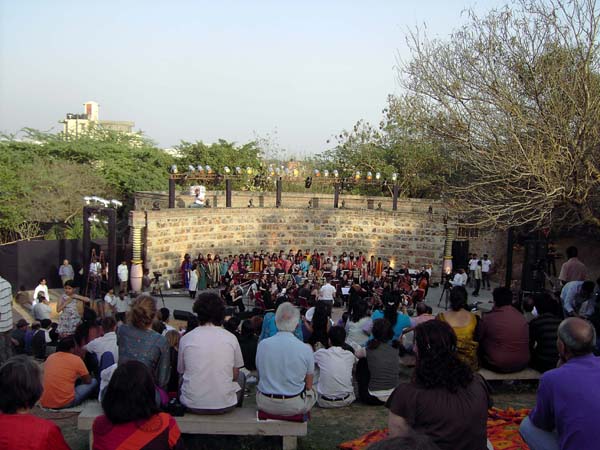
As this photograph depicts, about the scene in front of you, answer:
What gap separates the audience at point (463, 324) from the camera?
20.3 ft

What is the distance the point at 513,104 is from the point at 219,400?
911cm

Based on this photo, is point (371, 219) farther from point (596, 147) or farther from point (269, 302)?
point (596, 147)

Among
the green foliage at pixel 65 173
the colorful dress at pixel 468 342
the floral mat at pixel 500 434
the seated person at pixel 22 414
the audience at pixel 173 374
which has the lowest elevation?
the floral mat at pixel 500 434

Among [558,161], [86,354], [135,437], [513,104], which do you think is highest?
[513,104]

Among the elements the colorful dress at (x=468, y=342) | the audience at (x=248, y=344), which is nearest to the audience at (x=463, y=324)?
the colorful dress at (x=468, y=342)

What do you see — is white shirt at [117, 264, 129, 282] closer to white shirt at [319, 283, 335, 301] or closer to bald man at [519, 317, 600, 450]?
white shirt at [319, 283, 335, 301]

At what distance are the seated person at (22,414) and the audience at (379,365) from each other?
3.86 m

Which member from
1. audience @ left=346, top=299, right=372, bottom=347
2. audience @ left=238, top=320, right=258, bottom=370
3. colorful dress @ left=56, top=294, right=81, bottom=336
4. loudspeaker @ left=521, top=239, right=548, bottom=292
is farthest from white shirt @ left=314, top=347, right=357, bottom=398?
loudspeaker @ left=521, top=239, right=548, bottom=292

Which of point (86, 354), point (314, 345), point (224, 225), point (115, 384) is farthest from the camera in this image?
point (224, 225)

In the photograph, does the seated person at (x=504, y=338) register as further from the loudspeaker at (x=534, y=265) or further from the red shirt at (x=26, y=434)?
the loudspeaker at (x=534, y=265)

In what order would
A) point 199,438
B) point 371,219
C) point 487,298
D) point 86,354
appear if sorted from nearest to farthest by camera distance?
point 199,438, point 86,354, point 487,298, point 371,219

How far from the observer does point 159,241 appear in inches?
792

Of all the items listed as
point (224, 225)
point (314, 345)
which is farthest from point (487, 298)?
point (314, 345)

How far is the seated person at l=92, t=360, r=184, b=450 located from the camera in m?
3.20
